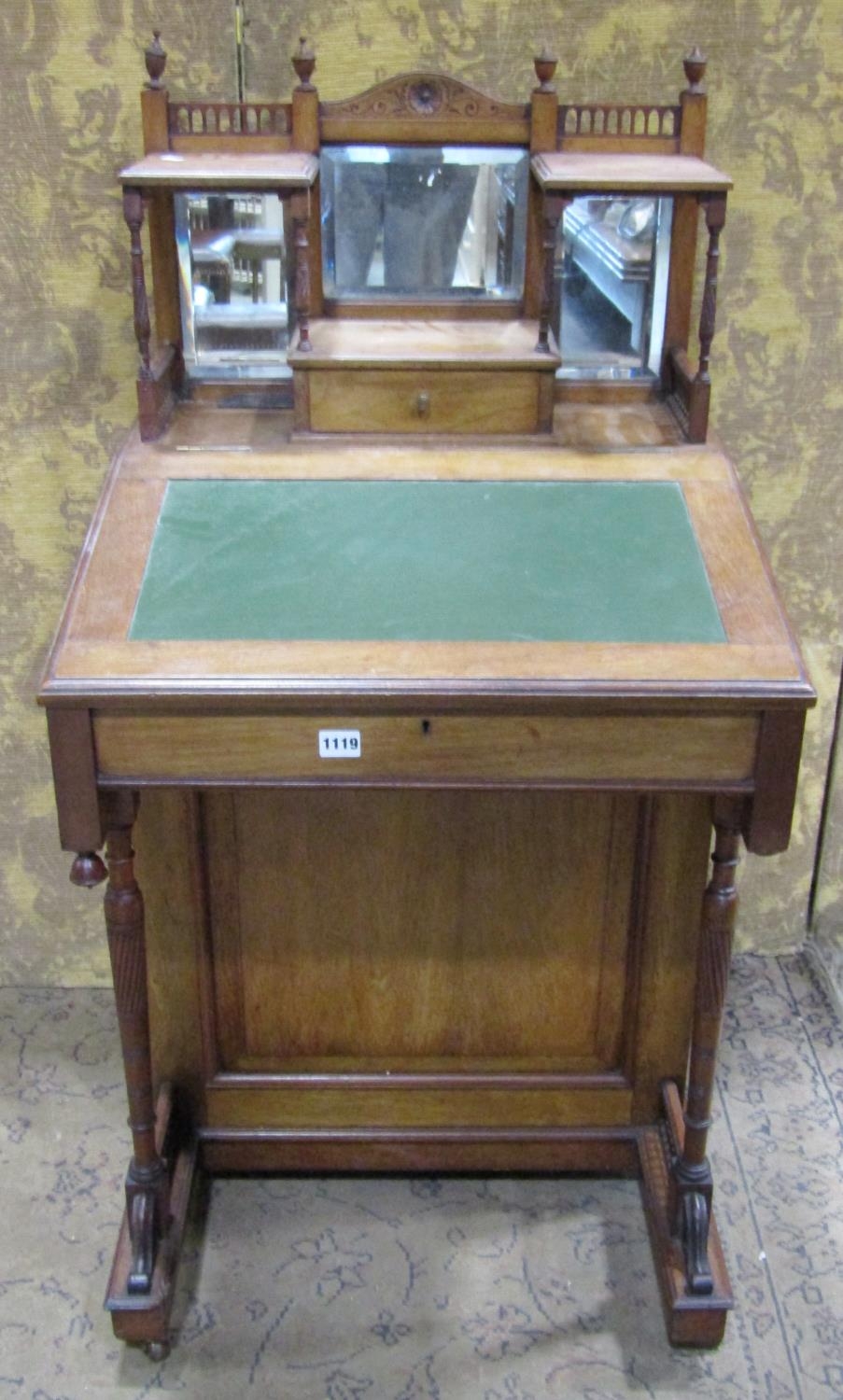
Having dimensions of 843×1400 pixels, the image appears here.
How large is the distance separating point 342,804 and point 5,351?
3.13 ft

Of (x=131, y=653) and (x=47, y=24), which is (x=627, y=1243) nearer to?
(x=131, y=653)

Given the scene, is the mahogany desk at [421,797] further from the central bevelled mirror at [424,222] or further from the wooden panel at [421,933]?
the central bevelled mirror at [424,222]

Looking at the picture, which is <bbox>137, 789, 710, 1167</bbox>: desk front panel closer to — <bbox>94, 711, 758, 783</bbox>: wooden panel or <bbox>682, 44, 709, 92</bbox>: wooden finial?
<bbox>94, 711, 758, 783</bbox>: wooden panel

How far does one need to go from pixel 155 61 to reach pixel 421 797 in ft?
3.77

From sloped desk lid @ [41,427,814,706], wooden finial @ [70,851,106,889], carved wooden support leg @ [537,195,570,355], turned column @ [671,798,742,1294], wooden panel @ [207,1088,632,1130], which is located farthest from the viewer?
wooden panel @ [207,1088,632,1130]

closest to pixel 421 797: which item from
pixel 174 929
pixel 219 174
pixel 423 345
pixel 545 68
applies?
pixel 174 929

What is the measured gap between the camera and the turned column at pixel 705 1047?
6.39 feet

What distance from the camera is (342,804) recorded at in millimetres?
2326

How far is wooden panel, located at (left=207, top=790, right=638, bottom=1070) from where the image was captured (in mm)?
2338

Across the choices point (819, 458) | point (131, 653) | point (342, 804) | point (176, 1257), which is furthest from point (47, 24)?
point (176, 1257)

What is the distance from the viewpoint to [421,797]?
233cm

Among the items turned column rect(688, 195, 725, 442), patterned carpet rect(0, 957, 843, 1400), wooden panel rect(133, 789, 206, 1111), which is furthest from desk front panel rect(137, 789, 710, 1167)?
turned column rect(688, 195, 725, 442)

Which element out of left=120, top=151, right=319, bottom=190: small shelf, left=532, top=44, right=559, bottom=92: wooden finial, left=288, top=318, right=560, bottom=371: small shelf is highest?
left=532, top=44, right=559, bottom=92: wooden finial

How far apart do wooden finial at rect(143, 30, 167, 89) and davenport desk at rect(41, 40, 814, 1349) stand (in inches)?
7.1
